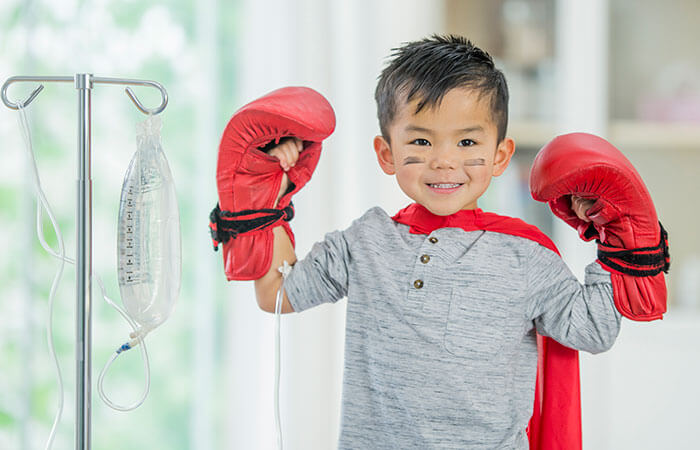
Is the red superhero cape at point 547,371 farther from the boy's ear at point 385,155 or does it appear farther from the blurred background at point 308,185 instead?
the blurred background at point 308,185

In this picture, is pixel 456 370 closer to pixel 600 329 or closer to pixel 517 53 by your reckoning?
pixel 600 329

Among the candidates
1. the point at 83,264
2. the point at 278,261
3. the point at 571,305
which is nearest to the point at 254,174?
the point at 278,261

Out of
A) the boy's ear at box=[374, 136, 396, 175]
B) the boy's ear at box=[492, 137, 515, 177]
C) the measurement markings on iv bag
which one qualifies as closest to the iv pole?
the measurement markings on iv bag

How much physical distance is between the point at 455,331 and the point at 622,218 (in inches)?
10.1

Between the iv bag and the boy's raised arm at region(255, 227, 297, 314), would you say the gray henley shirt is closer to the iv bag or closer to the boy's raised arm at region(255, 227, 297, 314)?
the boy's raised arm at region(255, 227, 297, 314)

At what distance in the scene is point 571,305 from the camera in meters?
0.89

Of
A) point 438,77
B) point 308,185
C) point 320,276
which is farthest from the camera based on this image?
point 308,185

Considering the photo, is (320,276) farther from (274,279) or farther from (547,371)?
(547,371)

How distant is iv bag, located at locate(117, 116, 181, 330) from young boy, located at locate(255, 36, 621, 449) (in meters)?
0.16

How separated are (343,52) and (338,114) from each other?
0.17m

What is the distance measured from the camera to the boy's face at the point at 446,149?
87 cm

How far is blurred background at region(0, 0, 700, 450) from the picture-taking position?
1.68 m

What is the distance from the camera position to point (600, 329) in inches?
34.6

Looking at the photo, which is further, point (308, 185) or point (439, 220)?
point (308, 185)
